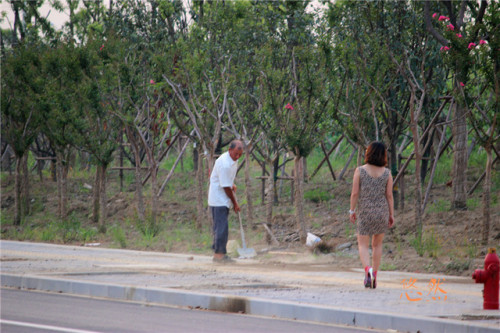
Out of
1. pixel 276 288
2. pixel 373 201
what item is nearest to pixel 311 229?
pixel 373 201

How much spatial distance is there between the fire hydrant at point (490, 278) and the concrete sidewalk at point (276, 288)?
0.14 m

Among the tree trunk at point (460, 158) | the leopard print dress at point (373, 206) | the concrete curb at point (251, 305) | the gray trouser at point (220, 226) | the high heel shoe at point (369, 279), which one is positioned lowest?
the concrete curb at point (251, 305)

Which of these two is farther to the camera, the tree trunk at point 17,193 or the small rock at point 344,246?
the tree trunk at point 17,193

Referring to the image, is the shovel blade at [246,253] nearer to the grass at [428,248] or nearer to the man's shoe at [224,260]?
the man's shoe at [224,260]

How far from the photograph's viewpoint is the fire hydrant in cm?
789

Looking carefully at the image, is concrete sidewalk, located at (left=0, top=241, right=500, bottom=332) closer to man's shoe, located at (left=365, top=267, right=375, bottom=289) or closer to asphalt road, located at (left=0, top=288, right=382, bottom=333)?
man's shoe, located at (left=365, top=267, right=375, bottom=289)

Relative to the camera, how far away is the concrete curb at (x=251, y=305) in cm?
727

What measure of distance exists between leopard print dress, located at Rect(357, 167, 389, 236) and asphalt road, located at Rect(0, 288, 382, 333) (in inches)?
89.8

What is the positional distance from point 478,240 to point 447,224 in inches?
100

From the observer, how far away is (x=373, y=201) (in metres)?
9.98

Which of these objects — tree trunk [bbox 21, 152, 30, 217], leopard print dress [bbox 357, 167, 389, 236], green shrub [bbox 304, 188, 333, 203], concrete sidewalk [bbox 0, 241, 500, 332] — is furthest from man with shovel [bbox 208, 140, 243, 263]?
tree trunk [bbox 21, 152, 30, 217]

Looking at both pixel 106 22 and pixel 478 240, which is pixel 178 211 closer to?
pixel 106 22

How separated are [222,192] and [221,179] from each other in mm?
252

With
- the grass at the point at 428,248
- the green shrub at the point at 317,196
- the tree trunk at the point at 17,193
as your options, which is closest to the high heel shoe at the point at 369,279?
the grass at the point at 428,248
